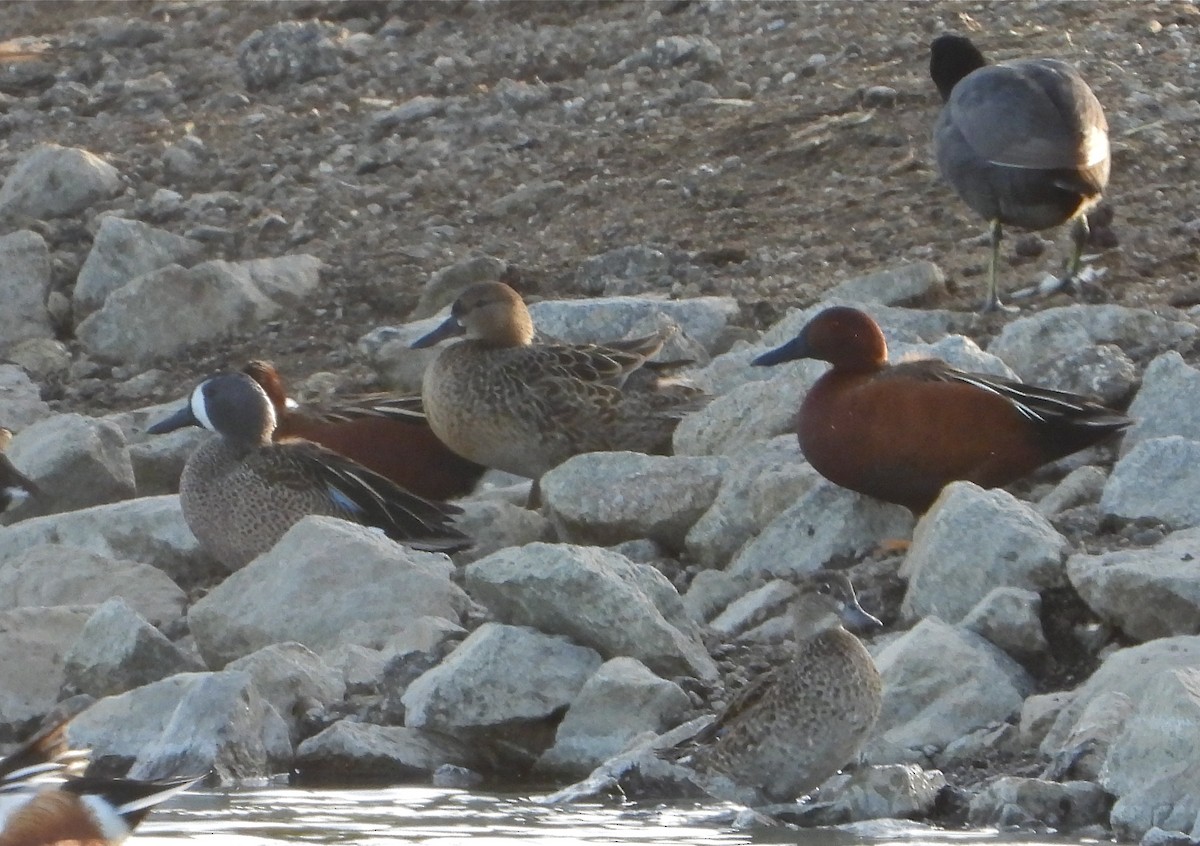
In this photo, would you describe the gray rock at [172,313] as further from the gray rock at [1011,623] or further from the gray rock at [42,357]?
the gray rock at [1011,623]

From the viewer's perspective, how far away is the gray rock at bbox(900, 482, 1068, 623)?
6047 millimetres

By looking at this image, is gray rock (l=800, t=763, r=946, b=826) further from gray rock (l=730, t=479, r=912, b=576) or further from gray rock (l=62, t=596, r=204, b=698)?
gray rock (l=62, t=596, r=204, b=698)

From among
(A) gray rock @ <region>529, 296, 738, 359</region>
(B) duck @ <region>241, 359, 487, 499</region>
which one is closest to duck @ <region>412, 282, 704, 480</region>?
(B) duck @ <region>241, 359, 487, 499</region>

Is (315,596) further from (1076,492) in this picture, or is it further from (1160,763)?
(1160,763)

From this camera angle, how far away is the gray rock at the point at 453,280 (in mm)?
10453

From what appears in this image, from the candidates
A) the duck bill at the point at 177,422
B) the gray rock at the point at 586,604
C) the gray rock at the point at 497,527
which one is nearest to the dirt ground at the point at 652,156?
the duck bill at the point at 177,422

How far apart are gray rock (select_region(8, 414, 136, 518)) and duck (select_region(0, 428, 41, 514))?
72 millimetres

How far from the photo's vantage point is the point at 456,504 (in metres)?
8.65

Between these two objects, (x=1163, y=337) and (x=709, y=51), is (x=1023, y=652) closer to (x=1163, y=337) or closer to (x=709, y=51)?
(x=1163, y=337)

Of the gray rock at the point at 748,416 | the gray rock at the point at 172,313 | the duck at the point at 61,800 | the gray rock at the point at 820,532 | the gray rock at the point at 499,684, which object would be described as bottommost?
the gray rock at the point at 172,313

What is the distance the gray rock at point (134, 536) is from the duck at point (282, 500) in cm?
20

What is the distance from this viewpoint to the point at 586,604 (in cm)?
605

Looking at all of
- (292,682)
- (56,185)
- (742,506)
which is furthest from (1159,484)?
(56,185)

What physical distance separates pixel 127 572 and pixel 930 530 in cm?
281
